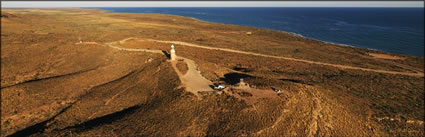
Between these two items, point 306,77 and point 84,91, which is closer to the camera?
point 84,91

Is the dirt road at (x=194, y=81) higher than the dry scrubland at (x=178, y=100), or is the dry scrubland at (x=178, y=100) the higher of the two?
the dirt road at (x=194, y=81)

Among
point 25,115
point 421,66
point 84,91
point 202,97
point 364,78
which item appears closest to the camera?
point 202,97

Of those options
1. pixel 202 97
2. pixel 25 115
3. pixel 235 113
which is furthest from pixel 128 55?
pixel 235 113

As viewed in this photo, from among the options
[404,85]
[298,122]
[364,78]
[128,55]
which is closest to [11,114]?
[128,55]

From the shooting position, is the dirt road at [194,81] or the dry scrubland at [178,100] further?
the dirt road at [194,81]

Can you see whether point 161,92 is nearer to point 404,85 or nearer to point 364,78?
point 364,78

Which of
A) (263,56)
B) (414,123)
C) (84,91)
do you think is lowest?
(414,123)

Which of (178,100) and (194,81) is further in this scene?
(194,81)

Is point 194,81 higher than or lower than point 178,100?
higher

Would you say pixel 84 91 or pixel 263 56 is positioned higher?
pixel 263 56

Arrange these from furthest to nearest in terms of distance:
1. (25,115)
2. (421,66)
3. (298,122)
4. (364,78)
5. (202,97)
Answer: (421,66)
(364,78)
(25,115)
(202,97)
(298,122)
